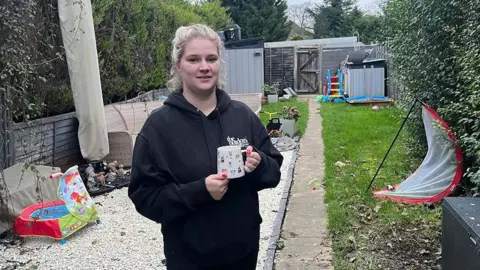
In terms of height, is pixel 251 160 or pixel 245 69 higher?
pixel 251 160

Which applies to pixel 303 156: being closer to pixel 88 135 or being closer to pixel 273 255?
pixel 88 135

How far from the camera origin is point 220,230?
1651mm

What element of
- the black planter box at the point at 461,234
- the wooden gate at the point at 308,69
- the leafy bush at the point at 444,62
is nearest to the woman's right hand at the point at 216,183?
the black planter box at the point at 461,234

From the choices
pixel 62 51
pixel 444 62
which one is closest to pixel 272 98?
pixel 62 51

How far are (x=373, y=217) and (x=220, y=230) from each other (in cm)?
288

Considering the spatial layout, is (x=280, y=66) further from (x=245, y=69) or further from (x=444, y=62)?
(x=444, y=62)

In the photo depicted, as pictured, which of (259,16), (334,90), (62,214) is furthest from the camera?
(259,16)

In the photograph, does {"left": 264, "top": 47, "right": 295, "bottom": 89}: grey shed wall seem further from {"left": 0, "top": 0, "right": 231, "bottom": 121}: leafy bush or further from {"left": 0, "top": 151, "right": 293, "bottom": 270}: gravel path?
{"left": 0, "top": 151, "right": 293, "bottom": 270}: gravel path

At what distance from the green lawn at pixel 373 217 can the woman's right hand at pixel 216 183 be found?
197 centimetres

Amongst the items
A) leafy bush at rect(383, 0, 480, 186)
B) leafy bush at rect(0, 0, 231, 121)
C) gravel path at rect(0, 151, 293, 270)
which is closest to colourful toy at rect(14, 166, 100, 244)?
gravel path at rect(0, 151, 293, 270)

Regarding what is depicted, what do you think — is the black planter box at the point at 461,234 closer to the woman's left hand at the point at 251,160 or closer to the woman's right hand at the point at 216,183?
the woman's left hand at the point at 251,160

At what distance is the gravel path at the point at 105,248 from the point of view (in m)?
3.53

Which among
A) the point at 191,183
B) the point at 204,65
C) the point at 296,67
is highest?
the point at 204,65

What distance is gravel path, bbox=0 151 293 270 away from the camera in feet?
11.6
